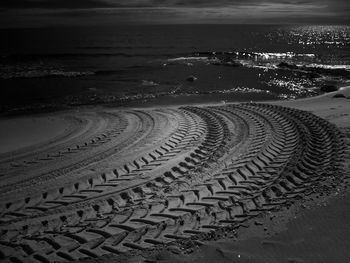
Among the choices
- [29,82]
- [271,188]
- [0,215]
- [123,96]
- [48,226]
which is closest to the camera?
[48,226]

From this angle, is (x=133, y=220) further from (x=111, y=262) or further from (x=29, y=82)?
(x=29, y=82)

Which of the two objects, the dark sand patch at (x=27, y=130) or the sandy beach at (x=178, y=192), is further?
the dark sand patch at (x=27, y=130)

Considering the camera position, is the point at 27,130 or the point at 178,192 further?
the point at 27,130

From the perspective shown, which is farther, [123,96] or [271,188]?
[123,96]

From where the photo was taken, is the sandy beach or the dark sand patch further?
the dark sand patch

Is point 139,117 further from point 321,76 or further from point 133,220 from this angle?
point 321,76

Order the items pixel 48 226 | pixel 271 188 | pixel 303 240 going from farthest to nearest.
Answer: pixel 271 188 → pixel 48 226 → pixel 303 240

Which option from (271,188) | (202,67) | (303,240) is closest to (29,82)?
(202,67)
